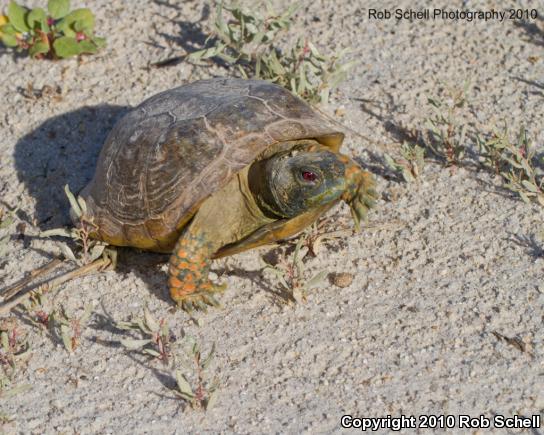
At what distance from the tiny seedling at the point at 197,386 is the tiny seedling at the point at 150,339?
0.47ft

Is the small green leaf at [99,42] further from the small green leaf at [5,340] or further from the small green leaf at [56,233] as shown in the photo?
the small green leaf at [5,340]

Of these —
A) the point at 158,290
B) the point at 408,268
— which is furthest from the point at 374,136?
the point at 158,290

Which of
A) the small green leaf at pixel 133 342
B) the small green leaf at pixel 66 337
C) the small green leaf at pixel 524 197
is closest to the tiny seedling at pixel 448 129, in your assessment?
the small green leaf at pixel 524 197

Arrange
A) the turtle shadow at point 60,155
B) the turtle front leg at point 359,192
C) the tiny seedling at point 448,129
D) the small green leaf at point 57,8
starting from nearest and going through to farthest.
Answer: the turtle front leg at point 359,192 → the tiny seedling at point 448,129 → the turtle shadow at point 60,155 → the small green leaf at point 57,8

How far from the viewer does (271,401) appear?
11.4 ft

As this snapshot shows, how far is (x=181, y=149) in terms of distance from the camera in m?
3.99

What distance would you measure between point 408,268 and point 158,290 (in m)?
1.35

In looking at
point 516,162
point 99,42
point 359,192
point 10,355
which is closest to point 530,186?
point 516,162

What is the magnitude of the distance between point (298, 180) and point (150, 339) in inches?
42.1

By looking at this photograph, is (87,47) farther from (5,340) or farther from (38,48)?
(5,340)

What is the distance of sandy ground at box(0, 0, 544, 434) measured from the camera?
3457 mm

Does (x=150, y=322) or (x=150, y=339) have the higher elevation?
(x=150, y=322)

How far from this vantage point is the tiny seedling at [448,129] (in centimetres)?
466

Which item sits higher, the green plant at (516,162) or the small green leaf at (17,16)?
the small green leaf at (17,16)
